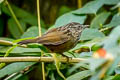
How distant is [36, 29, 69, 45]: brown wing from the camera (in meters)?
2.09

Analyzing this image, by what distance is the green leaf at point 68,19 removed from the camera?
261 centimetres

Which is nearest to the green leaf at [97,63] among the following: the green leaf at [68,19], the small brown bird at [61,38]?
Result: the small brown bird at [61,38]

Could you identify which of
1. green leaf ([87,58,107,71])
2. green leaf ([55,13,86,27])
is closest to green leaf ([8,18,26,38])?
green leaf ([55,13,86,27])

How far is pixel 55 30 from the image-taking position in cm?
238

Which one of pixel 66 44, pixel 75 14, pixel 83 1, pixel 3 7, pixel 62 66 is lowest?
pixel 62 66

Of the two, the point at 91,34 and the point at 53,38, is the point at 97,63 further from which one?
the point at 91,34

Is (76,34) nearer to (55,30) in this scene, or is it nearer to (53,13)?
(55,30)

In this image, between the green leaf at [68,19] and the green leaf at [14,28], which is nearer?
the green leaf at [68,19]

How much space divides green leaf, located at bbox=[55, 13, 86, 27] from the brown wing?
23cm

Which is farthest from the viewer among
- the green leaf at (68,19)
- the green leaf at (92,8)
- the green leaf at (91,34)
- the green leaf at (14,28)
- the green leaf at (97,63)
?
the green leaf at (14,28)

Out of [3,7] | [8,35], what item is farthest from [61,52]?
[8,35]

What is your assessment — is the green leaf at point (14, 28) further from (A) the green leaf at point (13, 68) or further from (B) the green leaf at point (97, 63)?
(B) the green leaf at point (97, 63)

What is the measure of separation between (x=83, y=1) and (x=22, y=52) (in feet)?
8.26

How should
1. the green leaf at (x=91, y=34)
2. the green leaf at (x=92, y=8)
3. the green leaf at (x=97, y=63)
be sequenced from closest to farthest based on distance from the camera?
the green leaf at (x=97, y=63), the green leaf at (x=91, y=34), the green leaf at (x=92, y=8)
